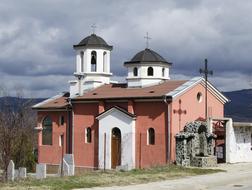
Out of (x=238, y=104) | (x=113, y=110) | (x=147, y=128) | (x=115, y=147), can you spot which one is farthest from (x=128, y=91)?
(x=238, y=104)

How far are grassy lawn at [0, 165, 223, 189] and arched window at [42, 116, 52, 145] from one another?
17.2m

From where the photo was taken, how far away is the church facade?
3616 cm

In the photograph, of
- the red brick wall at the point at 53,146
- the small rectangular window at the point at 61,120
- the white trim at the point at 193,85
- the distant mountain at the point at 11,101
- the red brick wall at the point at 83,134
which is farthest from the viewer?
the small rectangular window at the point at 61,120

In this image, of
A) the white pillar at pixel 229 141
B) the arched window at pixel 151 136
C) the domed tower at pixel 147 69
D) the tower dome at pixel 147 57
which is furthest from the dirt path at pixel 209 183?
the tower dome at pixel 147 57

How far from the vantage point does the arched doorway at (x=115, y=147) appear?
3819cm

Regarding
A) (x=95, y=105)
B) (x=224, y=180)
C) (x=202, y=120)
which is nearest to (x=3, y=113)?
(x=95, y=105)

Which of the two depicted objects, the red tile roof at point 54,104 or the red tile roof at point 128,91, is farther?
the red tile roof at point 54,104

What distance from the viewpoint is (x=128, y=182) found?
2252 cm

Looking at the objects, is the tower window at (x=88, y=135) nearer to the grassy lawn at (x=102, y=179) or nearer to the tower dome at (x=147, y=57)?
the tower dome at (x=147, y=57)

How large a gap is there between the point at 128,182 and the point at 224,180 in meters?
5.07

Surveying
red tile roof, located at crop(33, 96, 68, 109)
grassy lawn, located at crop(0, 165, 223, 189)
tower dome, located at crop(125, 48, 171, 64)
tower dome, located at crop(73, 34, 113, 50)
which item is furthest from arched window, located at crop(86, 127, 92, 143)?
grassy lawn, located at crop(0, 165, 223, 189)

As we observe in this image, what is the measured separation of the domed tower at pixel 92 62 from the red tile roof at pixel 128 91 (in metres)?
1.03

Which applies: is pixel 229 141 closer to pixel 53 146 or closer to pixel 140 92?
pixel 140 92

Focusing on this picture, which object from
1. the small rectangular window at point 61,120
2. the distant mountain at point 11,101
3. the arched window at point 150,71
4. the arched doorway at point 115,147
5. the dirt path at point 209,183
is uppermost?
the arched window at point 150,71
